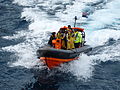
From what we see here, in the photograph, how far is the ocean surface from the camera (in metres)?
11.1

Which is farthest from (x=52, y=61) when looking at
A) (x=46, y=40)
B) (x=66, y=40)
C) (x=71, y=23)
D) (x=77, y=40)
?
(x=71, y=23)

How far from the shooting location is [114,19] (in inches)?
Answer: 719

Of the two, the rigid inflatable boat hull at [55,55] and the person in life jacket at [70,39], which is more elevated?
the person in life jacket at [70,39]

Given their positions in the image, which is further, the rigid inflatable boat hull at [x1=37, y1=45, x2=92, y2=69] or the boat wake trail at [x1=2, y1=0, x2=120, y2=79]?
the boat wake trail at [x1=2, y1=0, x2=120, y2=79]

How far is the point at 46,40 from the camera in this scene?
49.7 ft

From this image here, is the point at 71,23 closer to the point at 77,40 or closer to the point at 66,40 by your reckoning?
the point at 77,40

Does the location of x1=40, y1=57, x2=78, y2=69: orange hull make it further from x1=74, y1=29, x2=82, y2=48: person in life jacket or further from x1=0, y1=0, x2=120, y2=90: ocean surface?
x1=74, y1=29, x2=82, y2=48: person in life jacket

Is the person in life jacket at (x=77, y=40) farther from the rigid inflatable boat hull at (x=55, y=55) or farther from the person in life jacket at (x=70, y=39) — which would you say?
the rigid inflatable boat hull at (x=55, y=55)

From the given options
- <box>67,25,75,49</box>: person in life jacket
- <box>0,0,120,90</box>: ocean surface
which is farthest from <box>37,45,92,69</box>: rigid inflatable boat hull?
<box>0,0,120,90</box>: ocean surface

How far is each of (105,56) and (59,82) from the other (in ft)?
10.7

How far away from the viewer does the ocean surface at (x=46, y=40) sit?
436 inches

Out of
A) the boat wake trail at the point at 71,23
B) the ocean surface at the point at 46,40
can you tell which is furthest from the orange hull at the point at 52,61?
the boat wake trail at the point at 71,23

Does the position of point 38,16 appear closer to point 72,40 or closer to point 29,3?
point 29,3

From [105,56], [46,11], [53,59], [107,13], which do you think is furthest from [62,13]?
[53,59]
